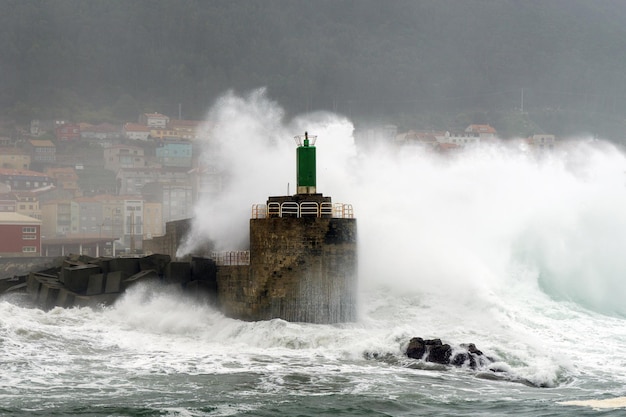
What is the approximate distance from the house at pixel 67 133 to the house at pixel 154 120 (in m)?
8.21

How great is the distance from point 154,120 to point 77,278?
81.9m

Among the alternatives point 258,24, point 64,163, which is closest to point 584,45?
point 258,24

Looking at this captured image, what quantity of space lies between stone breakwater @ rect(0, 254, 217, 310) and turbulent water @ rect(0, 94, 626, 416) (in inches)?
16.7

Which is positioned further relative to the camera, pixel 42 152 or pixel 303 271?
pixel 42 152

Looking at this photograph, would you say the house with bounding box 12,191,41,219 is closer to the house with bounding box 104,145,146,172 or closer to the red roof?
the red roof

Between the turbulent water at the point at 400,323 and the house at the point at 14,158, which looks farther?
the house at the point at 14,158

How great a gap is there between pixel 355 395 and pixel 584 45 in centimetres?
14054

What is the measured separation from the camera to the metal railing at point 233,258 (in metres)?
23.2

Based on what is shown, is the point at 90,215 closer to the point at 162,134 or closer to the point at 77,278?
the point at 162,134

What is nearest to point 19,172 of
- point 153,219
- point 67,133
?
point 67,133

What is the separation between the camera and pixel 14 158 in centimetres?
8912

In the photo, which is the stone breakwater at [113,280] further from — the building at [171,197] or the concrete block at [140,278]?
the building at [171,197]

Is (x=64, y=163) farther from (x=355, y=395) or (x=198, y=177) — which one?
(x=355, y=395)

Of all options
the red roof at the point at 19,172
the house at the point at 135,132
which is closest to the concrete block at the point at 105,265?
the red roof at the point at 19,172
